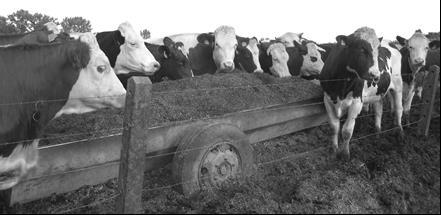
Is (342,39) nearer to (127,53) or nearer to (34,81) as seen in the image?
(127,53)

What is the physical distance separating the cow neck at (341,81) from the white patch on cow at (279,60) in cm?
280

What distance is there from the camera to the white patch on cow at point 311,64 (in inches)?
344

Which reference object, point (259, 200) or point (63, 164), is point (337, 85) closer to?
point (259, 200)

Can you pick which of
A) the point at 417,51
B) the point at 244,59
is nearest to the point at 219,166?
the point at 244,59

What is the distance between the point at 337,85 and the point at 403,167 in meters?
1.44

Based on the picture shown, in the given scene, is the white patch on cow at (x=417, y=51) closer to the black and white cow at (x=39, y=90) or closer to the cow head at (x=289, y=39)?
the cow head at (x=289, y=39)

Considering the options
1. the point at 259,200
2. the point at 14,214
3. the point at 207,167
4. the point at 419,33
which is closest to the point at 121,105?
the point at 207,167

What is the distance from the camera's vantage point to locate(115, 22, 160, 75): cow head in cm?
543

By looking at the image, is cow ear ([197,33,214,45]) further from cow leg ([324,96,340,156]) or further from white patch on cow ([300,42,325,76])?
cow leg ([324,96,340,156])

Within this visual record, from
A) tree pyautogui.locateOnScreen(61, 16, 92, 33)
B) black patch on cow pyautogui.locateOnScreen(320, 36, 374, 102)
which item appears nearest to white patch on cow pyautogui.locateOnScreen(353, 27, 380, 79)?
black patch on cow pyautogui.locateOnScreen(320, 36, 374, 102)

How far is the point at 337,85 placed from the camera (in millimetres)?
5148

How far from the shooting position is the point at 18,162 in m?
2.83

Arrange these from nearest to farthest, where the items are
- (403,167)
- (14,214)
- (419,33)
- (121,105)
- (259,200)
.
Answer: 1. (14,214)
2. (259,200)
3. (121,105)
4. (403,167)
5. (419,33)

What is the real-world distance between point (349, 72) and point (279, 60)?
3.26m
